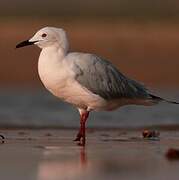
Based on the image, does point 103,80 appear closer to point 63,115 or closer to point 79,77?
point 79,77

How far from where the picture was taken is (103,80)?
1327cm

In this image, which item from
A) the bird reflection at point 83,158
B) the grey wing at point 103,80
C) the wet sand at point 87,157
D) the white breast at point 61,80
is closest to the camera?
the wet sand at point 87,157

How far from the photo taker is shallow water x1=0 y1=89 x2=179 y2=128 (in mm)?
15578

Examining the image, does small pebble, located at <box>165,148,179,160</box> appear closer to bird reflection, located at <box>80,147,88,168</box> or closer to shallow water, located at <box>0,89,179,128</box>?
bird reflection, located at <box>80,147,88,168</box>

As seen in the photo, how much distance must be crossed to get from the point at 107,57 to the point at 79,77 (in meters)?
14.8

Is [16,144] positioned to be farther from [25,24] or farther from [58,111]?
[25,24]

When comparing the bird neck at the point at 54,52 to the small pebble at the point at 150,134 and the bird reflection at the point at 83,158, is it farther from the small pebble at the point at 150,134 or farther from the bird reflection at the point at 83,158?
the bird reflection at the point at 83,158

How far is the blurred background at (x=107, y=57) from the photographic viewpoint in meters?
16.2

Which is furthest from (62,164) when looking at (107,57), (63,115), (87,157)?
(107,57)

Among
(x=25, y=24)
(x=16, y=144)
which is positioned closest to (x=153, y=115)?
(x=16, y=144)

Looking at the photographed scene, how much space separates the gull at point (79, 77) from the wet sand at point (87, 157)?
1.49 feet

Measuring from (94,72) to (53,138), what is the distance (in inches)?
37.1

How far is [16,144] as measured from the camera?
39.5ft

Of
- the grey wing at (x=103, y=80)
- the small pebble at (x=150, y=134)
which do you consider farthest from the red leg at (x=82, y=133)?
the small pebble at (x=150, y=134)
